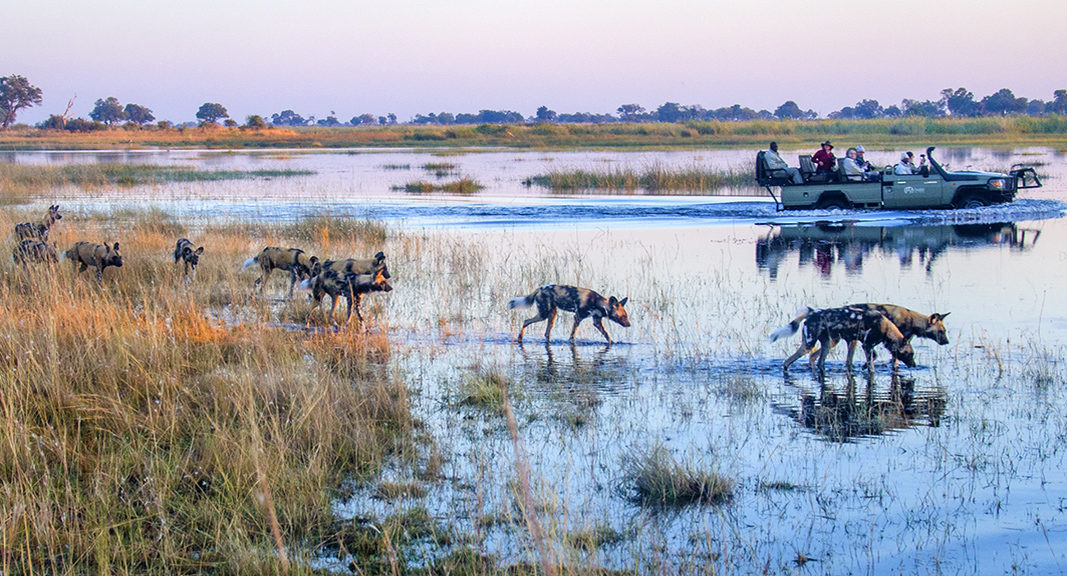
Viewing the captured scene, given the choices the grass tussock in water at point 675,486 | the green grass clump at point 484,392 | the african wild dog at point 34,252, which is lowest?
the grass tussock in water at point 675,486

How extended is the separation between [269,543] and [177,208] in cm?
2330

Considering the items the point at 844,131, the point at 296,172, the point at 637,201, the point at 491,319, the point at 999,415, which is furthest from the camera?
the point at 844,131

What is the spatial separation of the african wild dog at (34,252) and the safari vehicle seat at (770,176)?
1674cm

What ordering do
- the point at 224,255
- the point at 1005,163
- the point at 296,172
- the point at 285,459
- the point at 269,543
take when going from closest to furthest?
the point at 269,543, the point at 285,459, the point at 224,255, the point at 1005,163, the point at 296,172

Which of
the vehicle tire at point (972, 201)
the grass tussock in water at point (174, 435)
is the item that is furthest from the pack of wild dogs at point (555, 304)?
the vehicle tire at point (972, 201)

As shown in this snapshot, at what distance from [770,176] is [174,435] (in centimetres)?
1940

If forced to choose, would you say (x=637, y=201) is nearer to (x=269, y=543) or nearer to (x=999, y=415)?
(x=999, y=415)

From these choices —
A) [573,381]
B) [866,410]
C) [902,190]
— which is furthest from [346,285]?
[902,190]

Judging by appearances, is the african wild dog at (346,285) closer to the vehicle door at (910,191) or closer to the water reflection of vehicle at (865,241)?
the water reflection of vehicle at (865,241)

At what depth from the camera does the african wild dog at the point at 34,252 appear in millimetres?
12266

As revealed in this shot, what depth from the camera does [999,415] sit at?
7.57 meters

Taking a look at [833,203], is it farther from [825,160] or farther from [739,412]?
[739,412]

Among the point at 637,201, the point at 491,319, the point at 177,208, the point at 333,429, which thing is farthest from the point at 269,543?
the point at 637,201

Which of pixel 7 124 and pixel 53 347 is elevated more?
pixel 7 124
